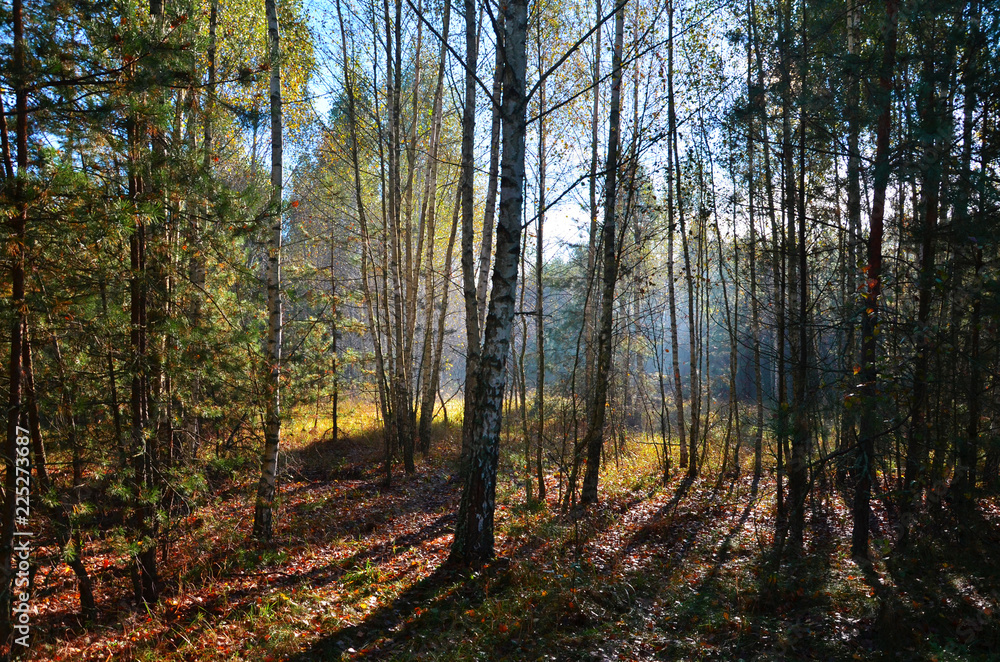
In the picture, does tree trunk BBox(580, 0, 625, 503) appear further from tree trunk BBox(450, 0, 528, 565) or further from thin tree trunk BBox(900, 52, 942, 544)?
thin tree trunk BBox(900, 52, 942, 544)

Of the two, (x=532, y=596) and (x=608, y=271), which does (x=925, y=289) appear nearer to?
(x=608, y=271)

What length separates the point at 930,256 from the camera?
5203 mm

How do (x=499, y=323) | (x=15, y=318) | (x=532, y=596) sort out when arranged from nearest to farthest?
(x=15, y=318), (x=532, y=596), (x=499, y=323)

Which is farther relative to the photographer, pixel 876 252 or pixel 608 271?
pixel 608 271

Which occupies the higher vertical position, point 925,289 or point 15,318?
point 925,289

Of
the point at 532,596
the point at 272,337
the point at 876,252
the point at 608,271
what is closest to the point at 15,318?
the point at 272,337

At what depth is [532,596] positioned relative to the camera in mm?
4898

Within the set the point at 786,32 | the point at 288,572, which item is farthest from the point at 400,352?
the point at 786,32

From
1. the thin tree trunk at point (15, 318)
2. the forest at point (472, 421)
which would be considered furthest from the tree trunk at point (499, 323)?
the thin tree trunk at point (15, 318)

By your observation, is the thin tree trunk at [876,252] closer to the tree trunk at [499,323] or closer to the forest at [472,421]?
the forest at [472,421]

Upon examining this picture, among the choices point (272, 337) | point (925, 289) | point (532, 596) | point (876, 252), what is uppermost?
point (876, 252)

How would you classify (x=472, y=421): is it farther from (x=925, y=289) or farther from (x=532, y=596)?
(x=925, y=289)

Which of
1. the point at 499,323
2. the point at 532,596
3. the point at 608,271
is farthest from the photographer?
the point at 608,271

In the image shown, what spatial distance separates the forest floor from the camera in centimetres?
413
